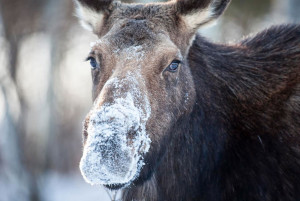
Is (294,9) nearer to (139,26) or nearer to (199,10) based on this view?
(199,10)

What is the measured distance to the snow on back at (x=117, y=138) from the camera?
14.8 feet

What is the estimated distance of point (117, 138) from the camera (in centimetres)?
455

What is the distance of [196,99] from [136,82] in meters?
1.04

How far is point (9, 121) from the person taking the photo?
14078 millimetres

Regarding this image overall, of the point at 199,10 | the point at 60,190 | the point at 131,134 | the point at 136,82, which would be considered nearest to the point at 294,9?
the point at 199,10

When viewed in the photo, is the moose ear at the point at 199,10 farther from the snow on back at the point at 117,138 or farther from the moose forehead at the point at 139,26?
the snow on back at the point at 117,138

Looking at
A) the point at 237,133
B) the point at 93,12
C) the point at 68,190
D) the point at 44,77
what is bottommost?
the point at 68,190

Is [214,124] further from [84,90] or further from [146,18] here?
[84,90]

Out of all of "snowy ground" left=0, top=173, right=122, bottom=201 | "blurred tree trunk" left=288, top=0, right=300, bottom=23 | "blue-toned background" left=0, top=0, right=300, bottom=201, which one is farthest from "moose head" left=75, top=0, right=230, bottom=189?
"snowy ground" left=0, top=173, right=122, bottom=201

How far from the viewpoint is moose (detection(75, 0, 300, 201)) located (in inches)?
205

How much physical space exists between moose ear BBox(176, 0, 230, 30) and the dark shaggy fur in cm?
35

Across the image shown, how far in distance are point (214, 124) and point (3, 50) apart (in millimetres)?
10292

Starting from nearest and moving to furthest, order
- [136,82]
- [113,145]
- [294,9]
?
[113,145] → [136,82] → [294,9]

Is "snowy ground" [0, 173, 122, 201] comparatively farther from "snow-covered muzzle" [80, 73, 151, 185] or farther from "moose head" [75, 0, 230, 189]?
"snow-covered muzzle" [80, 73, 151, 185]
